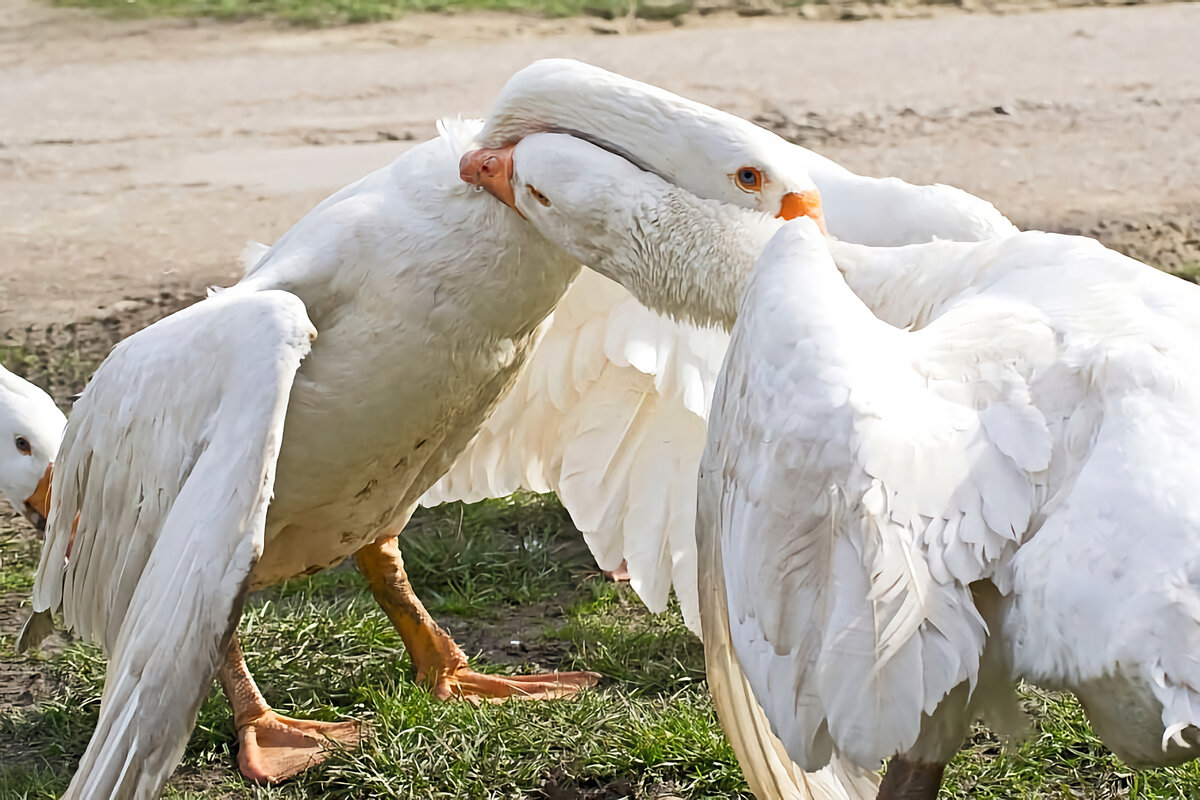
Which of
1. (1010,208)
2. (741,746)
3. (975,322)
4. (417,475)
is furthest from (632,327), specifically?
(1010,208)

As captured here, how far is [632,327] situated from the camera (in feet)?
12.0

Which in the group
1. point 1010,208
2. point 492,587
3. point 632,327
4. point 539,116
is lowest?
point 492,587

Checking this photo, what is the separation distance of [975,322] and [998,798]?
56.3 inches

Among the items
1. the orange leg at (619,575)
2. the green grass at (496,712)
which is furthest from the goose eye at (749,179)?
the orange leg at (619,575)

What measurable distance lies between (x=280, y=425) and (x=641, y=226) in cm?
75

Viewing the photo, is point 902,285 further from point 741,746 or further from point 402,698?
point 402,698

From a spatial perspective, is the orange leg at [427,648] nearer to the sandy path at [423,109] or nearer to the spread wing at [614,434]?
the spread wing at [614,434]

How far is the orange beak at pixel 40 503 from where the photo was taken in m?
3.99

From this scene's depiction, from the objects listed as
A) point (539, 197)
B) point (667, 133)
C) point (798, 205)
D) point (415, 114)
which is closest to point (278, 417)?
point (539, 197)

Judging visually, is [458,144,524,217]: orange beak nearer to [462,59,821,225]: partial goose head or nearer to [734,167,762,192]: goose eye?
[462,59,821,225]: partial goose head

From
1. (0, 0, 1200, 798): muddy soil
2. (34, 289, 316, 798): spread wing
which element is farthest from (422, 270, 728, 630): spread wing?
(0, 0, 1200, 798): muddy soil

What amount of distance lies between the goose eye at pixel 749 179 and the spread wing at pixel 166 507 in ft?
2.83

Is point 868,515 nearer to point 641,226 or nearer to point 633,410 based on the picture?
point 641,226

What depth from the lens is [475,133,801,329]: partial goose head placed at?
259 cm
